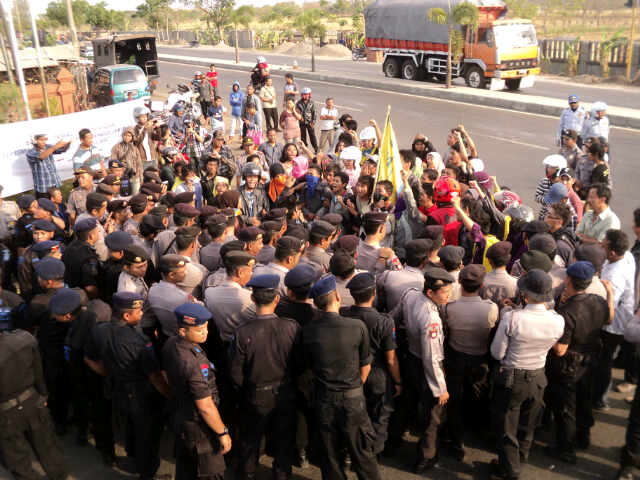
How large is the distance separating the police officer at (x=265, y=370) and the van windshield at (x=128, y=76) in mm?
17896

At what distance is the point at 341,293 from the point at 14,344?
2371 millimetres

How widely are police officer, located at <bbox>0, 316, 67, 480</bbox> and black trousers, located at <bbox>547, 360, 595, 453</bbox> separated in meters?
3.81

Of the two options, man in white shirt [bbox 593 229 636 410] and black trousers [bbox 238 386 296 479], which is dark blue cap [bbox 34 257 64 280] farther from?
man in white shirt [bbox 593 229 636 410]

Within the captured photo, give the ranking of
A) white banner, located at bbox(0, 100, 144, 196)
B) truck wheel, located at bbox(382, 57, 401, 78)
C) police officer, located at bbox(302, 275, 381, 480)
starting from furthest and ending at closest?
A: truck wheel, located at bbox(382, 57, 401, 78) < white banner, located at bbox(0, 100, 144, 196) < police officer, located at bbox(302, 275, 381, 480)

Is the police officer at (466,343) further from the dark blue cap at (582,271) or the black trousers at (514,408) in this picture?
the dark blue cap at (582,271)

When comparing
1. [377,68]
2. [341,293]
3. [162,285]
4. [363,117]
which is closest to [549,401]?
[341,293]

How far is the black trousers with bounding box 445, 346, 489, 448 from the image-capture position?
4422 mm

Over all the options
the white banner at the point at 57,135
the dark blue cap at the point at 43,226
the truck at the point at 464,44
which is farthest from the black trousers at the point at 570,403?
the truck at the point at 464,44

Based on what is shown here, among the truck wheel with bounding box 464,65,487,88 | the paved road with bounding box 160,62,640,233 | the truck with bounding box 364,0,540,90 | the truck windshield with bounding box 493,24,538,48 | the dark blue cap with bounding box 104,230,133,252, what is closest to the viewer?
the dark blue cap with bounding box 104,230,133,252

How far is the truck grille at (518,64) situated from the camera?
23.2 m

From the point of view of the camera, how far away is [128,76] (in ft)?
65.9

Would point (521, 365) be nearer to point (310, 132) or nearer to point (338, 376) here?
point (338, 376)

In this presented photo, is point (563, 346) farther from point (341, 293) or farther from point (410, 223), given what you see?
point (410, 223)

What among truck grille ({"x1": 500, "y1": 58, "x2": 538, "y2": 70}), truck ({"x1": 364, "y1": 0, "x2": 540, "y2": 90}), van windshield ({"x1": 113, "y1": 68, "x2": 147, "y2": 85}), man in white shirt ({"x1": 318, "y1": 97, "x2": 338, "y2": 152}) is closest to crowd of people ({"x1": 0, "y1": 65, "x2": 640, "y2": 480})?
man in white shirt ({"x1": 318, "y1": 97, "x2": 338, "y2": 152})
